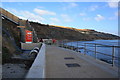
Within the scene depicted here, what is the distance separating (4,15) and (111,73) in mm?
24845

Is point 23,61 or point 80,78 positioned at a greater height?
point 80,78

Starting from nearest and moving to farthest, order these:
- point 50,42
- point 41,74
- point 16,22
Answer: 1. point 41,74
2. point 50,42
3. point 16,22

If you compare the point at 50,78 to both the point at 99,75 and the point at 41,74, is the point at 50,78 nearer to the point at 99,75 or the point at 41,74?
the point at 41,74

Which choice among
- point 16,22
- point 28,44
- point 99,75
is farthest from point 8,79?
point 16,22

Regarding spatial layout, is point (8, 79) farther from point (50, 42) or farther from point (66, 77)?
point (50, 42)

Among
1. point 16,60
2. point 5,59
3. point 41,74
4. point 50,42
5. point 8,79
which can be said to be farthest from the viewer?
point 50,42

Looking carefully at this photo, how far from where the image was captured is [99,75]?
425 cm

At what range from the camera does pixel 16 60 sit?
37.9 ft

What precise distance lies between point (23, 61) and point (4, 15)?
664 inches

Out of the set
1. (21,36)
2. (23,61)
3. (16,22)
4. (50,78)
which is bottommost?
(23,61)

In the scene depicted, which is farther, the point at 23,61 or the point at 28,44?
the point at 28,44

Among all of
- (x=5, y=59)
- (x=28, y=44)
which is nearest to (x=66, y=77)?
(x=5, y=59)

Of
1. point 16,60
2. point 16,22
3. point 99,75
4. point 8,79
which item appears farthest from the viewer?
point 16,22

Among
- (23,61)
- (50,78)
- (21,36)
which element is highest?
(21,36)
